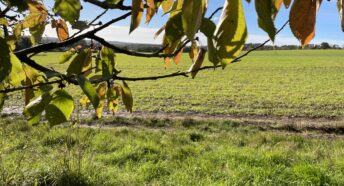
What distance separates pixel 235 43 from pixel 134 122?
12.6 m

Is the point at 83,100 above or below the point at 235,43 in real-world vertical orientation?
below

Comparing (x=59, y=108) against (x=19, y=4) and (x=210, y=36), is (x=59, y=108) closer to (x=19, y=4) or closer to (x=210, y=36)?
(x=19, y=4)

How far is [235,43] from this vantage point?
0.48 m

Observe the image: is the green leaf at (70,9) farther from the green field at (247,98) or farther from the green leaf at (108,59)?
the green field at (247,98)

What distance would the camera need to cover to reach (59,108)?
74 centimetres

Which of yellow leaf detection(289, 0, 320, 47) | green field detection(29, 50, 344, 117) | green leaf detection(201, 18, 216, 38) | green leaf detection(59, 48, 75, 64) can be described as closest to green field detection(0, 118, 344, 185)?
green leaf detection(59, 48, 75, 64)

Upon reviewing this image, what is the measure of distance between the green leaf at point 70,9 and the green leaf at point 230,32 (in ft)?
1.06

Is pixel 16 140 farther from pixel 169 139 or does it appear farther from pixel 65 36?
pixel 65 36

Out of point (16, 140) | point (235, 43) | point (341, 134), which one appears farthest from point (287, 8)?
point (341, 134)

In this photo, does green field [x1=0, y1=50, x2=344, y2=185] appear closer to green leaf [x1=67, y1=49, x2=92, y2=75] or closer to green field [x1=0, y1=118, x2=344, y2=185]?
green field [x1=0, y1=118, x2=344, y2=185]

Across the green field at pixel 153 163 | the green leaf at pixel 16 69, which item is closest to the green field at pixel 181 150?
the green field at pixel 153 163

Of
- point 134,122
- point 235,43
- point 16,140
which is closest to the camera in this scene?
point 235,43

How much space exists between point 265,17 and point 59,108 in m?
0.44

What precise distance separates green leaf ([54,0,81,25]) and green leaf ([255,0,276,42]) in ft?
1.26
